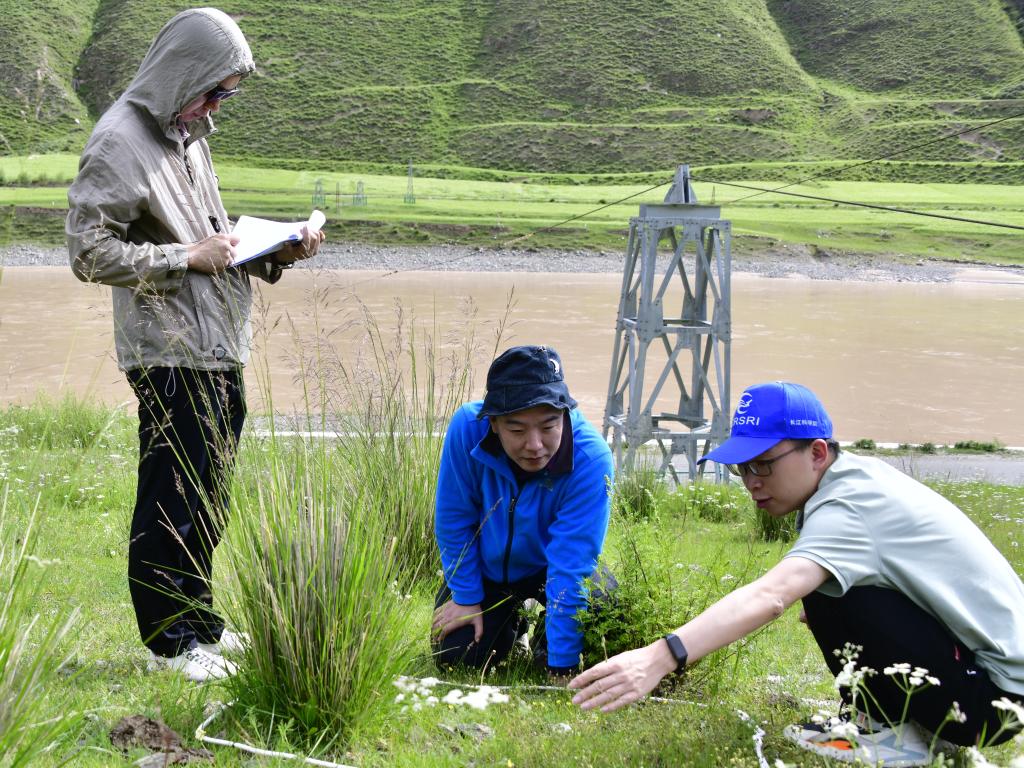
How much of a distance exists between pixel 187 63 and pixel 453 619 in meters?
1.85

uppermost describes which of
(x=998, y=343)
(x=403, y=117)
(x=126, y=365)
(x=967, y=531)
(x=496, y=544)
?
(x=403, y=117)

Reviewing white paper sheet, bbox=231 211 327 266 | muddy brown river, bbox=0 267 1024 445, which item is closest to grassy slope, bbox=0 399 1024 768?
white paper sheet, bbox=231 211 327 266

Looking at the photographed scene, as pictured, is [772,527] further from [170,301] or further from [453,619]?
[170,301]

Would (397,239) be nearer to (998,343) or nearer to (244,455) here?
(998,343)

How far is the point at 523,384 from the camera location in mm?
3010

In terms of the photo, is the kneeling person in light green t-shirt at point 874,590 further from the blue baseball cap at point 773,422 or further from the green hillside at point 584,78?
the green hillside at point 584,78

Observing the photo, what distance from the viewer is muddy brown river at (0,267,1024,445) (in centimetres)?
1461

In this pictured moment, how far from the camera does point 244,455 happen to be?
120 inches

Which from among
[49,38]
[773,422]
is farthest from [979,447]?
[49,38]

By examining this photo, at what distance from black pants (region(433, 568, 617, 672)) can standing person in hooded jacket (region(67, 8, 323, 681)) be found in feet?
2.38

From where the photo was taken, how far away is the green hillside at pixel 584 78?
6359 cm

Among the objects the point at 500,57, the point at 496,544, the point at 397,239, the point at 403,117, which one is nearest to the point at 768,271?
the point at 397,239

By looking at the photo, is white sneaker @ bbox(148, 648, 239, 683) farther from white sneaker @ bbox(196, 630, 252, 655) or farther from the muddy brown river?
the muddy brown river

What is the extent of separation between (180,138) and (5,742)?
1.90 metres
